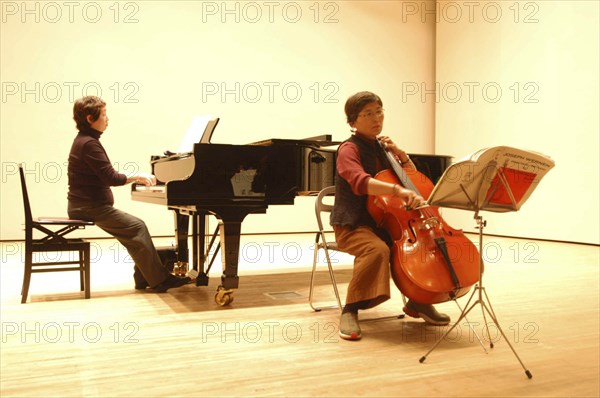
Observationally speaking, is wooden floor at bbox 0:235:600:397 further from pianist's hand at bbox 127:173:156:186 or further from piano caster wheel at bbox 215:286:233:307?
pianist's hand at bbox 127:173:156:186

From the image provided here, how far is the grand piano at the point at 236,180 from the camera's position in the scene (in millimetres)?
3400

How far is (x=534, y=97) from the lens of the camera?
7.73 meters

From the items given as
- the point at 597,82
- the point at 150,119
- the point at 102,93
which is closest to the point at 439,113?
the point at 597,82

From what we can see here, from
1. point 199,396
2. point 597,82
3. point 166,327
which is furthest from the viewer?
point 597,82

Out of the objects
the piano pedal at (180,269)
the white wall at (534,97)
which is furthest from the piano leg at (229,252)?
the white wall at (534,97)

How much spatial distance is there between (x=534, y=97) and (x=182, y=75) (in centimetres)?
467

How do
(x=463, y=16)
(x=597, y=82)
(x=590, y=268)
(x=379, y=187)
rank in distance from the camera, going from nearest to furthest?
(x=379, y=187) < (x=590, y=268) < (x=597, y=82) < (x=463, y=16)

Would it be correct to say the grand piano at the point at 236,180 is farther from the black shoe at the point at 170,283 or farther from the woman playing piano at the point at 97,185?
the black shoe at the point at 170,283

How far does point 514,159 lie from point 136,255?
2535mm

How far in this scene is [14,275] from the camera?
4.71 metres

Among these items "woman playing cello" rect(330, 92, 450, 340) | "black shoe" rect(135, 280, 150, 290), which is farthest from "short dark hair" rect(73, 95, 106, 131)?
"woman playing cello" rect(330, 92, 450, 340)

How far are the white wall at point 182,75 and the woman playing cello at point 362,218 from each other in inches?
206

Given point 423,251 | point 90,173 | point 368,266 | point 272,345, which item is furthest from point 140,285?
point 423,251

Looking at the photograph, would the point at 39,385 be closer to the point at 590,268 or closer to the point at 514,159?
the point at 514,159
